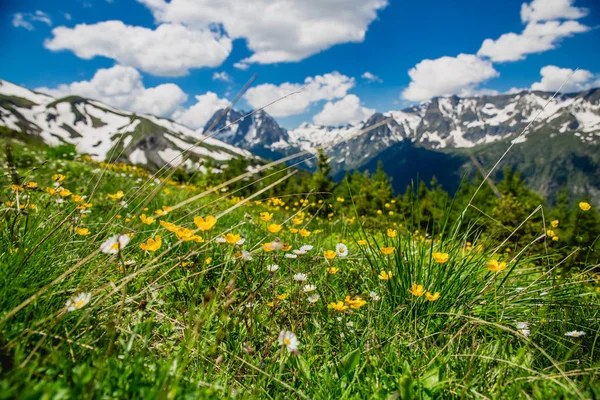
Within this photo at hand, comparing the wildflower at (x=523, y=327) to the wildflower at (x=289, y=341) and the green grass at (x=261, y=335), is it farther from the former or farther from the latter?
the wildflower at (x=289, y=341)

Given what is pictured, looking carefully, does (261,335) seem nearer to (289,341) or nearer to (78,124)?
(289,341)

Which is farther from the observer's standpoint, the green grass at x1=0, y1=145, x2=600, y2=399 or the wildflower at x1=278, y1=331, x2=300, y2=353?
the wildflower at x1=278, y1=331, x2=300, y2=353

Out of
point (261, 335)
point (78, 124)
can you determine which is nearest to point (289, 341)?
point (261, 335)

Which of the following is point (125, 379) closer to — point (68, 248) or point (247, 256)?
point (247, 256)

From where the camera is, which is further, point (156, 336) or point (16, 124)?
point (16, 124)

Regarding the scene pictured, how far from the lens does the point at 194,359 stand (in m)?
1.63

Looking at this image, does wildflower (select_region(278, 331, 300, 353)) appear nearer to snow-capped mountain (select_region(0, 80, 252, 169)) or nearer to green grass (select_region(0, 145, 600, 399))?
green grass (select_region(0, 145, 600, 399))

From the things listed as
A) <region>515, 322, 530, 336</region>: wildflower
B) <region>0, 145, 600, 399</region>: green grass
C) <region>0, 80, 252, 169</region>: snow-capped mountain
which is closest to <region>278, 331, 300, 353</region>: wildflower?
<region>0, 145, 600, 399</region>: green grass

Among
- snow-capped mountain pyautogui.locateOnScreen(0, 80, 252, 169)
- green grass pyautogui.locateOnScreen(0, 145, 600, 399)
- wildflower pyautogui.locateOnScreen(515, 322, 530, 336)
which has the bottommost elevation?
wildflower pyautogui.locateOnScreen(515, 322, 530, 336)

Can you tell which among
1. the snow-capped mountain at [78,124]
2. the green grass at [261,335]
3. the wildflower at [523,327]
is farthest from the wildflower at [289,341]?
the snow-capped mountain at [78,124]

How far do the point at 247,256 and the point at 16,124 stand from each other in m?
123

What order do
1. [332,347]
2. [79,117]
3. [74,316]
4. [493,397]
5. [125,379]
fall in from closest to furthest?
[125,379], [493,397], [74,316], [332,347], [79,117]

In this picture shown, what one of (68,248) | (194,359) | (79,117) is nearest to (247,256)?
(194,359)

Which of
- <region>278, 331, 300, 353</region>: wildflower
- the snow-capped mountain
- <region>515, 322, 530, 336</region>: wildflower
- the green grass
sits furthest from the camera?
the snow-capped mountain
